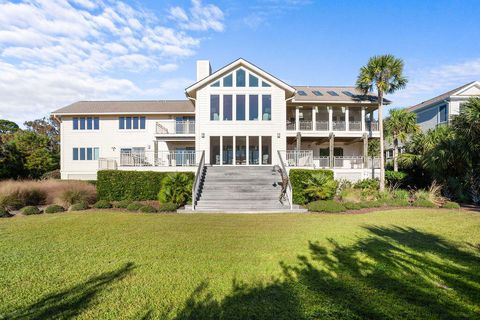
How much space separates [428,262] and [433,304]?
219cm

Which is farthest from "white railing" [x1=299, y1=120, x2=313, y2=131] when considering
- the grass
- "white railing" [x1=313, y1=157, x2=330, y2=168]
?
the grass

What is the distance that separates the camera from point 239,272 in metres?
5.07

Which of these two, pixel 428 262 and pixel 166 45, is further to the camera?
pixel 166 45

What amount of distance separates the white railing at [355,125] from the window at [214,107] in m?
12.2

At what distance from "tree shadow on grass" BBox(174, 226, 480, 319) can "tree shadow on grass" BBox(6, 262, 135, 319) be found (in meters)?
1.58

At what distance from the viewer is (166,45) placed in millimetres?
16297

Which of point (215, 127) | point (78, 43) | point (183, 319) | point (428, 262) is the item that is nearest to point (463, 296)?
point (428, 262)

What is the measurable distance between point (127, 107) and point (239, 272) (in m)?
25.0

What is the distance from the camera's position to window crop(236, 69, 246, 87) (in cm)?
2017

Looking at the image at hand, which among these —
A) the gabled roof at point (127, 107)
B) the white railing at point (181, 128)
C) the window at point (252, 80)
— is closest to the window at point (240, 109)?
the window at point (252, 80)

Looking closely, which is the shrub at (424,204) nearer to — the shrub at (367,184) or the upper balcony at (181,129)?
the shrub at (367,184)

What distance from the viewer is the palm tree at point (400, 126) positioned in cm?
2192

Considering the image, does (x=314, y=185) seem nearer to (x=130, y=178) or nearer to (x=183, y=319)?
(x=130, y=178)

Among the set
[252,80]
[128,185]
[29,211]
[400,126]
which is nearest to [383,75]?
[400,126]
